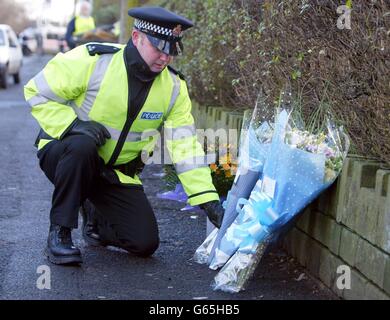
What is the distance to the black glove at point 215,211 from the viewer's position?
15.8 feet

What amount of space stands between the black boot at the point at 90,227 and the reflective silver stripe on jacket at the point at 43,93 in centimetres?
94

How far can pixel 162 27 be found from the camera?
475 centimetres

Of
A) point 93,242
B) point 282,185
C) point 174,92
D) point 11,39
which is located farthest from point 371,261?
point 11,39

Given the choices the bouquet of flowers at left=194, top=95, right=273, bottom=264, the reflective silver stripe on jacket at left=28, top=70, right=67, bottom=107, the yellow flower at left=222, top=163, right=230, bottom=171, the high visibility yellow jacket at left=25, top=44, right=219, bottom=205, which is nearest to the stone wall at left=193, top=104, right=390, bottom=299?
the bouquet of flowers at left=194, top=95, right=273, bottom=264

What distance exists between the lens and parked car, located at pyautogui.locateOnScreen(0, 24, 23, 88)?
2030 centimetres

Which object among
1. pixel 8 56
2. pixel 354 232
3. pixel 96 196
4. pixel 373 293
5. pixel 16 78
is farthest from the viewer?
pixel 16 78

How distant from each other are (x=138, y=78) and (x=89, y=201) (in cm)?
103

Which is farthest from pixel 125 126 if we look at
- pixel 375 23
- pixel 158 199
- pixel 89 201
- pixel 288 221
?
pixel 158 199

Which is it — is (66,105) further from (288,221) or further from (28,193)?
(28,193)

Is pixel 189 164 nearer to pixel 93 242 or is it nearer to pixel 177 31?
pixel 177 31

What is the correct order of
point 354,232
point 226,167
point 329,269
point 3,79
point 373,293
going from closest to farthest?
point 373,293, point 354,232, point 329,269, point 226,167, point 3,79

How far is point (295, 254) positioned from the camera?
507cm

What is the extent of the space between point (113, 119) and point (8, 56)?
16404 mm

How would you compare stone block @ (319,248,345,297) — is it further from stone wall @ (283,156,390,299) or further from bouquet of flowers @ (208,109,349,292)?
bouquet of flowers @ (208,109,349,292)
